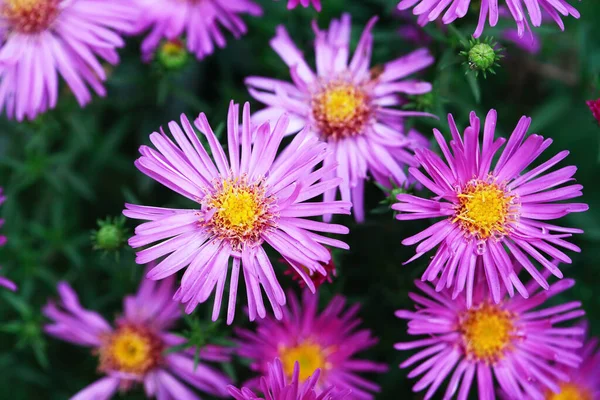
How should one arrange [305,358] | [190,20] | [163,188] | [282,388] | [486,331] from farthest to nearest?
[163,188], [190,20], [305,358], [486,331], [282,388]

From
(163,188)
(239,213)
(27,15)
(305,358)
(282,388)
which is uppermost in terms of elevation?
(27,15)

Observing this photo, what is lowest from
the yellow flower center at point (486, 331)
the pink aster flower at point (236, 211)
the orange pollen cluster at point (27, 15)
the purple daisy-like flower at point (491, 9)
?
the yellow flower center at point (486, 331)

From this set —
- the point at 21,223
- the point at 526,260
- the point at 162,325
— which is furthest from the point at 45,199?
the point at 526,260

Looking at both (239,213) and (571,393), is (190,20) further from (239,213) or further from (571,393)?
(571,393)

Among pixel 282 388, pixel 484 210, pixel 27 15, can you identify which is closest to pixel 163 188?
pixel 27 15

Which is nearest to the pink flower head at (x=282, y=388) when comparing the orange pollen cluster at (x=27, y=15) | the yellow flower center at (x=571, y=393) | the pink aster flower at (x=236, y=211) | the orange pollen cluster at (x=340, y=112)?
the pink aster flower at (x=236, y=211)

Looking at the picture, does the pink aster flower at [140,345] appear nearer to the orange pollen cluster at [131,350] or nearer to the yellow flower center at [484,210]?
the orange pollen cluster at [131,350]

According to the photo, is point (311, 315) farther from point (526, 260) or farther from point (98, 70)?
point (98, 70)
